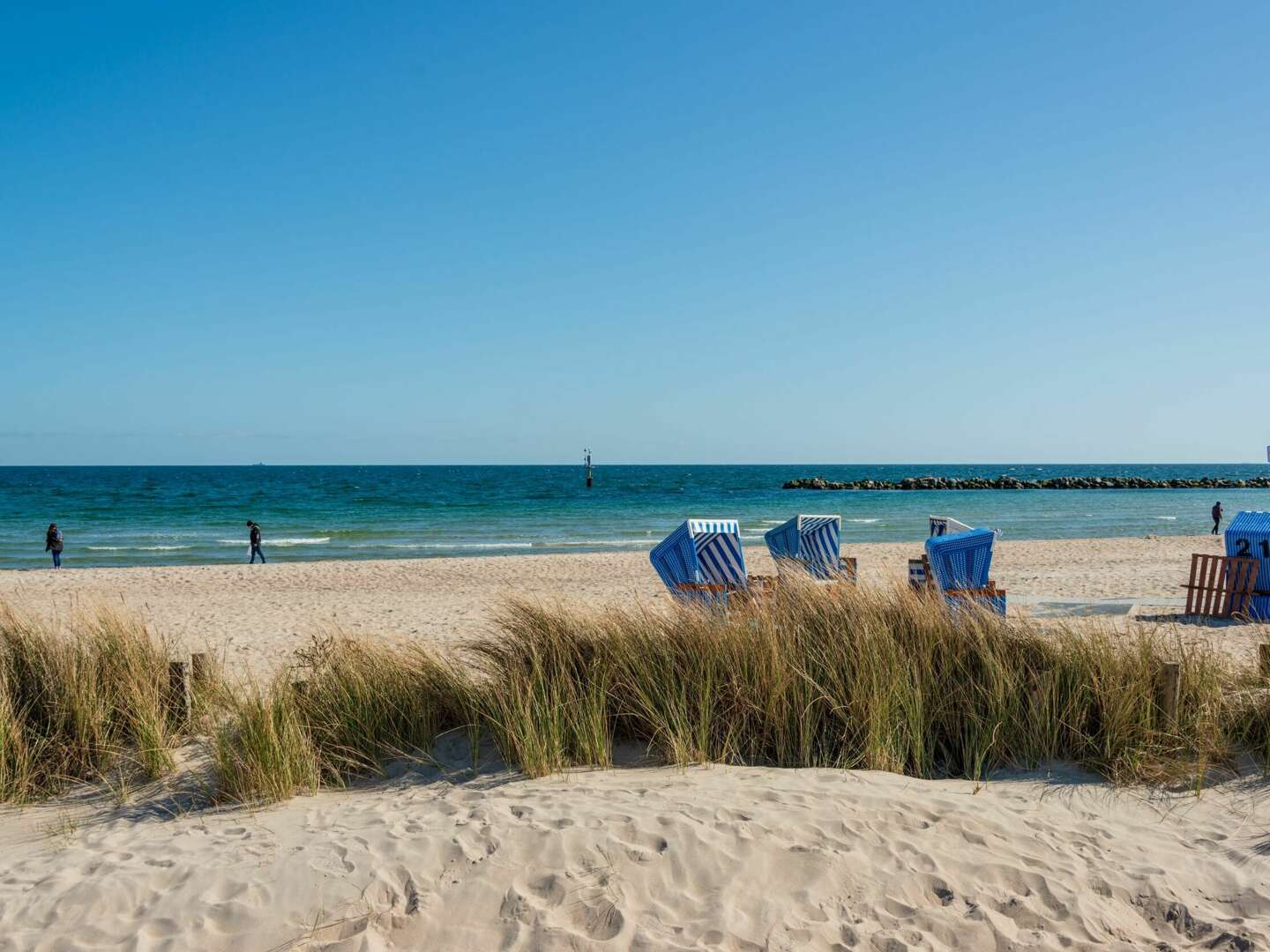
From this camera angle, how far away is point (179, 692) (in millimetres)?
5527

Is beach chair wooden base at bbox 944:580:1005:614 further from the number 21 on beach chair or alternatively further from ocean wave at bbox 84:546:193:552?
ocean wave at bbox 84:546:193:552

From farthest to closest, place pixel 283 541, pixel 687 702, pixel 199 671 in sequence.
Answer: pixel 283 541 < pixel 199 671 < pixel 687 702

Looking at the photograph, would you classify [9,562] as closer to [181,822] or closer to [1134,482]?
[181,822]

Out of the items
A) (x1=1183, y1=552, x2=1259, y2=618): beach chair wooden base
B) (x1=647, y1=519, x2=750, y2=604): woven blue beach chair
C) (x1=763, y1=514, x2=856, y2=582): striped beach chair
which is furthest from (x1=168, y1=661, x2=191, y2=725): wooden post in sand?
(x1=1183, y1=552, x2=1259, y2=618): beach chair wooden base

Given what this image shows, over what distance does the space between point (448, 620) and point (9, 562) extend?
61.1 ft

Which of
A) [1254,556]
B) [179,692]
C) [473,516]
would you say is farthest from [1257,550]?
[473,516]

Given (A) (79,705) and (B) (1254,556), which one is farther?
(B) (1254,556)

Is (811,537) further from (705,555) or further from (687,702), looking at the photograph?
(687,702)

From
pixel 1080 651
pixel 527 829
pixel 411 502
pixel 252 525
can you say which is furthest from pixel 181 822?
pixel 411 502

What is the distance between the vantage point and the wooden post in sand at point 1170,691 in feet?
16.0

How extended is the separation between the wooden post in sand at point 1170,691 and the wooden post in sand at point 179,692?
566cm

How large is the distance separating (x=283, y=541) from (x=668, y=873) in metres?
30.0

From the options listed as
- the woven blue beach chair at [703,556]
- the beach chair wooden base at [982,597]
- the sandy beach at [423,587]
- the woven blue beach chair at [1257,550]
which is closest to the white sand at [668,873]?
the beach chair wooden base at [982,597]

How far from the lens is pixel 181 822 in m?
4.28
